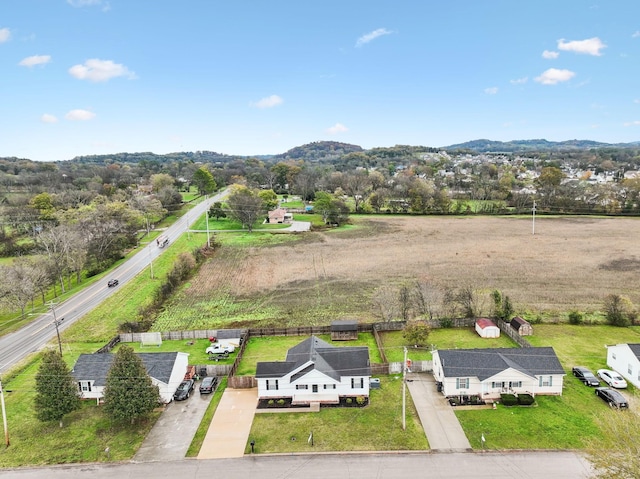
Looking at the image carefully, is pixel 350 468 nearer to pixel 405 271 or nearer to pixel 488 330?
pixel 488 330

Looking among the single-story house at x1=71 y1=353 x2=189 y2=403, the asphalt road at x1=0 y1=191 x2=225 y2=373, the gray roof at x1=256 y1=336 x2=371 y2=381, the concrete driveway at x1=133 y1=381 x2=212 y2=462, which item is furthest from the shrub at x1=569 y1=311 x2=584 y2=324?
the asphalt road at x1=0 y1=191 x2=225 y2=373

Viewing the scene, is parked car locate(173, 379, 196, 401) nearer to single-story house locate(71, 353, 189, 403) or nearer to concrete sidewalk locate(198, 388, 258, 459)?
single-story house locate(71, 353, 189, 403)

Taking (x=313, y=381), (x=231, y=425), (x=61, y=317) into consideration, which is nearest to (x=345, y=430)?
(x=313, y=381)

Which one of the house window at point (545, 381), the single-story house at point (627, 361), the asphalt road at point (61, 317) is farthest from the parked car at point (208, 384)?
the single-story house at point (627, 361)

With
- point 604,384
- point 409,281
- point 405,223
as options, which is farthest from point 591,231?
point 604,384

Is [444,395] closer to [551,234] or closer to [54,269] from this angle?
[54,269]
